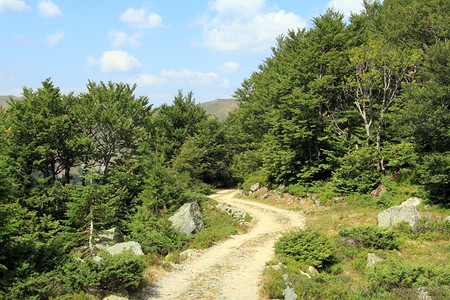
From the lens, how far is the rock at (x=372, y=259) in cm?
1192

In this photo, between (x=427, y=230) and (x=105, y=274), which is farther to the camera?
(x=427, y=230)

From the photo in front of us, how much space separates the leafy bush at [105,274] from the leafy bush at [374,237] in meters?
10.7

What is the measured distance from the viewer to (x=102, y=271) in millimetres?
8672

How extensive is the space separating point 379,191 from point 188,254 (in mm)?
16332

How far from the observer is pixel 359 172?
2303cm

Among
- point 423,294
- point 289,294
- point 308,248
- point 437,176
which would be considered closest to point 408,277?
point 423,294

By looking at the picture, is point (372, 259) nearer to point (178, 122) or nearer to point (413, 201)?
point (413, 201)

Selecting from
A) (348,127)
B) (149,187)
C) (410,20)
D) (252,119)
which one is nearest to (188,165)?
(252,119)

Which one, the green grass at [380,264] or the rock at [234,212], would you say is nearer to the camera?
the green grass at [380,264]

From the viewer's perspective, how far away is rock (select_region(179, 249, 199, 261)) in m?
13.3

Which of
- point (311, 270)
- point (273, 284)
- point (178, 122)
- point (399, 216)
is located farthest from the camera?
point (178, 122)

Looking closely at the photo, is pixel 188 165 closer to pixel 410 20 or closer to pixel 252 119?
pixel 252 119

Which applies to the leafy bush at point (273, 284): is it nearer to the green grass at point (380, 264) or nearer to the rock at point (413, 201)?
the green grass at point (380, 264)

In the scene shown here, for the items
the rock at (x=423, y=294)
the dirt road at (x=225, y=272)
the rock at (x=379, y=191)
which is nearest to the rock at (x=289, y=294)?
the dirt road at (x=225, y=272)
